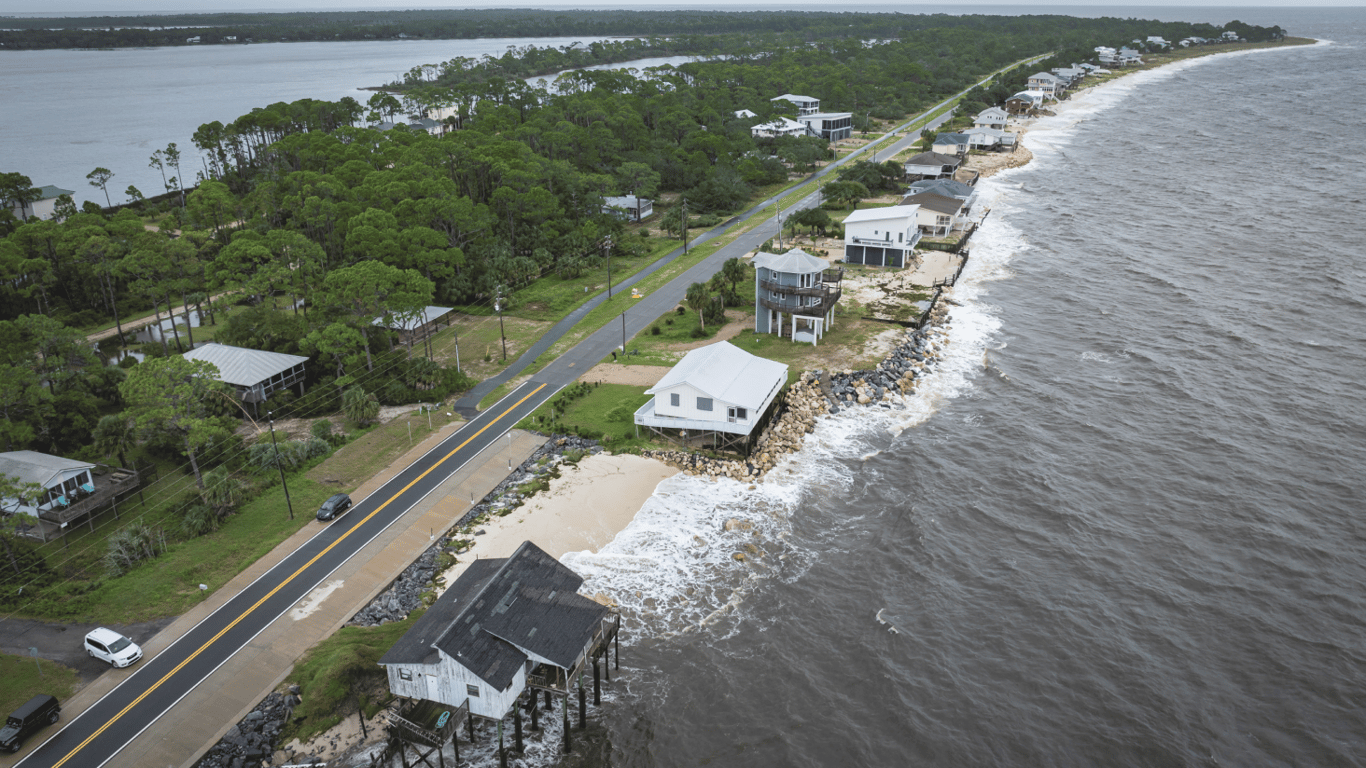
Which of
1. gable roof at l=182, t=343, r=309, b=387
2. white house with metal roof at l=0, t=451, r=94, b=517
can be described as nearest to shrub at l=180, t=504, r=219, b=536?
white house with metal roof at l=0, t=451, r=94, b=517

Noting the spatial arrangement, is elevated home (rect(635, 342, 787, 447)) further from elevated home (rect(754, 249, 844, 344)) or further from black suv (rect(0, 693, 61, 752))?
black suv (rect(0, 693, 61, 752))

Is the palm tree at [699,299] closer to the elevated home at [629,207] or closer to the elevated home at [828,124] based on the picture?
the elevated home at [629,207]

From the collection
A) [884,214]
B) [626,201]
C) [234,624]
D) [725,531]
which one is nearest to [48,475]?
[234,624]

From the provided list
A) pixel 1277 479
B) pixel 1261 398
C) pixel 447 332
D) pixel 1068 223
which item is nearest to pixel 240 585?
pixel 447 332

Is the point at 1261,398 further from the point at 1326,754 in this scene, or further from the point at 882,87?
the point at 882,87

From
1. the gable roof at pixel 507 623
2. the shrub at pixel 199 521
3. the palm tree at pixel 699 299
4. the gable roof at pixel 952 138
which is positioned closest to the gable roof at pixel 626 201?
the palm tree at pixel 699 299

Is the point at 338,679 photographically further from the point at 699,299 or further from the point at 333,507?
the point at 699,299
